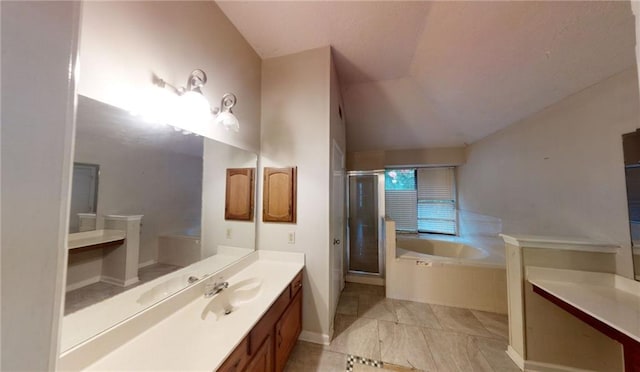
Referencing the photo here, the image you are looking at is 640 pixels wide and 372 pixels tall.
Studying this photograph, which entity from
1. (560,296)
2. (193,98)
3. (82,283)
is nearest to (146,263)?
(82,283)

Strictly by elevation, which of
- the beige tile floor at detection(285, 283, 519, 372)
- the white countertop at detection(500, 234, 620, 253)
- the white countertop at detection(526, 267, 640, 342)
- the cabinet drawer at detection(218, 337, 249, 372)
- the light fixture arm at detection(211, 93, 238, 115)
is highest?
the light fixture arm at detection(211, 93, 238, 115)

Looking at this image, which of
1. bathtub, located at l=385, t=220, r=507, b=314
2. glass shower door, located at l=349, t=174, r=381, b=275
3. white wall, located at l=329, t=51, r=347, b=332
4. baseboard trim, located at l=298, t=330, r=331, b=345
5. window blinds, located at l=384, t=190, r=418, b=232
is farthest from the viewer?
window blinds, located at l=384, t=190, r=418, b=232

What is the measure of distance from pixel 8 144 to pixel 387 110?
3.18 meters

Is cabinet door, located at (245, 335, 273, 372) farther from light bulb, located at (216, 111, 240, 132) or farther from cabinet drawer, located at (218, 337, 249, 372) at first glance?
light bulb, located at (216, 111, 240, 132)

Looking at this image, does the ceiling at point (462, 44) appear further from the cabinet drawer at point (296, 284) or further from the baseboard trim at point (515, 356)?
the baseboard trim at point (515, 356)

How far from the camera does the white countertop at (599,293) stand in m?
1.18

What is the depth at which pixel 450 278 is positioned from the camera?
2.54 m

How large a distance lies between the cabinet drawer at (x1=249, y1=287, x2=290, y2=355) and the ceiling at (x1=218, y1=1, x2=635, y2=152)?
214cm

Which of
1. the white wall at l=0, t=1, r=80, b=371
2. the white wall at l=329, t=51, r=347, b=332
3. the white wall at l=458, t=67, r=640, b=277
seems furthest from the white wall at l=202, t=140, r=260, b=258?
the white wall at l=458, t=67, r=640, b=277

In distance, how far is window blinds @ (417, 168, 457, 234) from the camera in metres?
3.92

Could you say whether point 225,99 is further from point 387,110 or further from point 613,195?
point 613,195

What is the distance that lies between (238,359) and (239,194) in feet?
3.90

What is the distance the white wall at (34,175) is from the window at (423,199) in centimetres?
434

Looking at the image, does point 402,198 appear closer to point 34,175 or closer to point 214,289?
point 214,289
